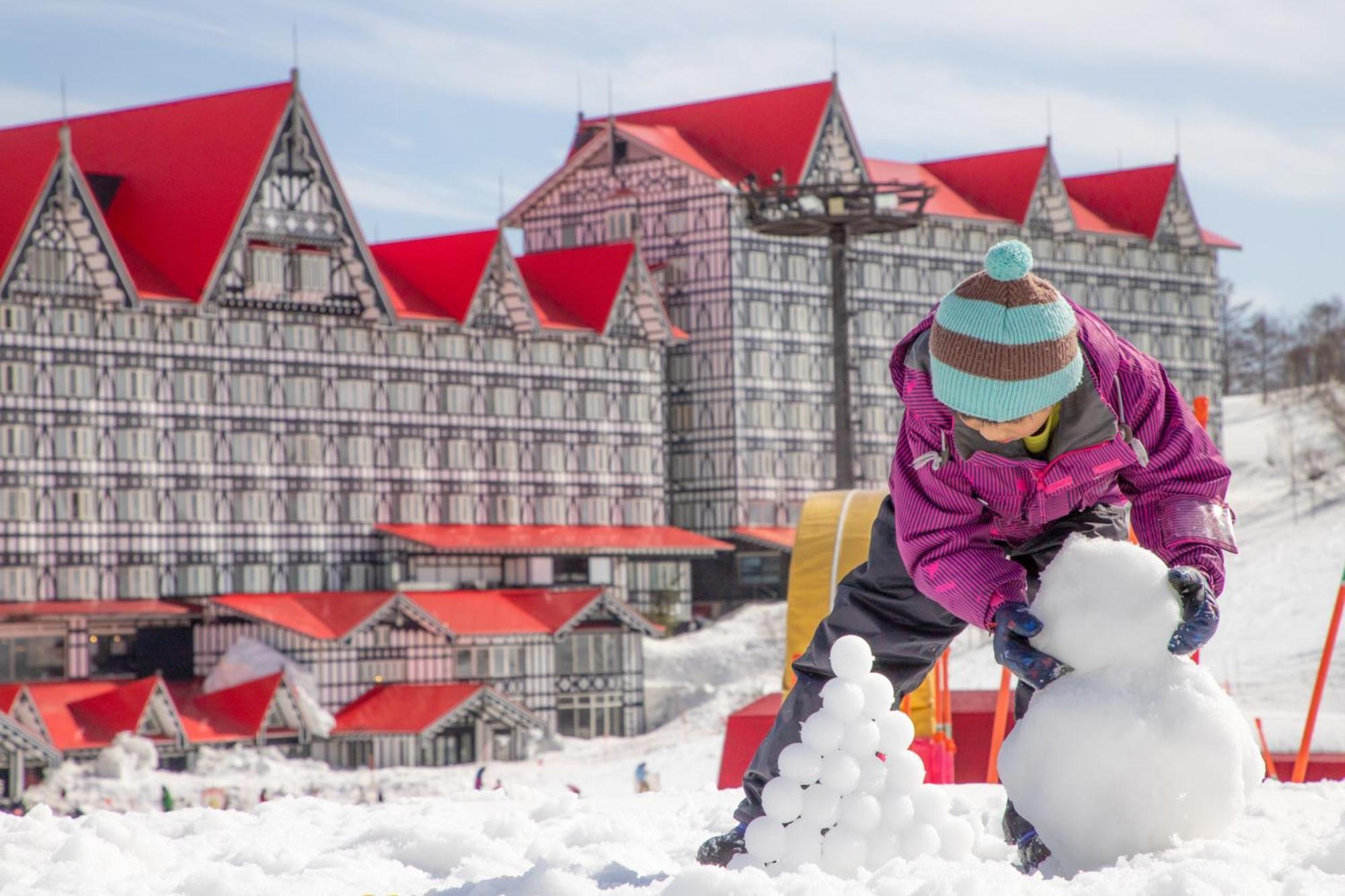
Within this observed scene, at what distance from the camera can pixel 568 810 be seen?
6965 millimetres

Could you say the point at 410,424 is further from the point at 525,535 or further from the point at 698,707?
the point at 698,707

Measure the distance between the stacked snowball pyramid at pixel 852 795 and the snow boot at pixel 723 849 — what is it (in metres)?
0.24

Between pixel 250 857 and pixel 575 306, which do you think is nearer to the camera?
pixel 250 857

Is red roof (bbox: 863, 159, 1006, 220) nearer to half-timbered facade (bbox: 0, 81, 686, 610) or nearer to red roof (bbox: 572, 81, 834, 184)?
red roof (bbox: 572, 81, 834, 184)

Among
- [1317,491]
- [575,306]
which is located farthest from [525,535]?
[1317,491]

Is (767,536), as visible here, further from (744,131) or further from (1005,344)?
(1005,344)

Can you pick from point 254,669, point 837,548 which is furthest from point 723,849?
point 254,669

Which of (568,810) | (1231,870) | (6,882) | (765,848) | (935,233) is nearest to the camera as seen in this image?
(1231,870)

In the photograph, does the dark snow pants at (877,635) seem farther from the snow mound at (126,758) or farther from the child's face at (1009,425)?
the snow mound at (126,758)

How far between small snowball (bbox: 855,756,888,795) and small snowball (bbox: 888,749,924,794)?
2 cm

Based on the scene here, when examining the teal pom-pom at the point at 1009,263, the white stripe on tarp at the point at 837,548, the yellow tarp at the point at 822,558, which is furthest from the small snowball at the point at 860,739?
the yellow tarp at the point at 822,558

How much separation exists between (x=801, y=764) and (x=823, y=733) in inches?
3.7

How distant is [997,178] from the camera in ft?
187

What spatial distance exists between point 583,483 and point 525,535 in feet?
8.87
